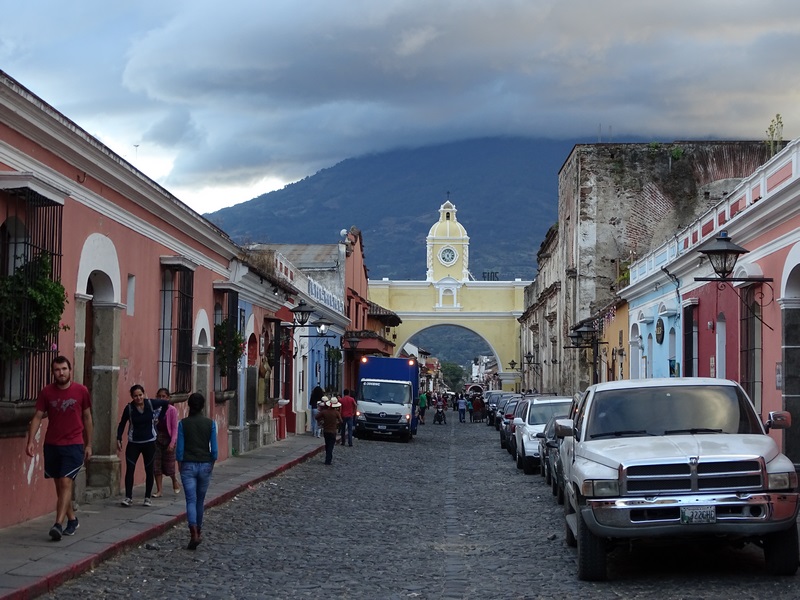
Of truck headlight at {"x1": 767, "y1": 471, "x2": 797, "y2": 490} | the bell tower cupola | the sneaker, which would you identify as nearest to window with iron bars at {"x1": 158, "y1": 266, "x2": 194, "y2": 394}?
the sneaker

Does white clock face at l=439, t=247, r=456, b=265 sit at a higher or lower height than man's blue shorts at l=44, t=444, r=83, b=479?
higher

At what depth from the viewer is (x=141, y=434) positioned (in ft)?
45.3

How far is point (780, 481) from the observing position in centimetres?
888

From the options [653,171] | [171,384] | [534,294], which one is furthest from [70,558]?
[534,294]

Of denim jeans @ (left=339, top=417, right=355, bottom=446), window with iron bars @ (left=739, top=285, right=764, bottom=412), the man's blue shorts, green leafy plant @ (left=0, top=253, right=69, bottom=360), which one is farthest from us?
denim jeans @ (left=339, top=417, right=355, bottom=446)

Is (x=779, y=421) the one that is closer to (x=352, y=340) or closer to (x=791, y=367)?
(x=791, y=367)

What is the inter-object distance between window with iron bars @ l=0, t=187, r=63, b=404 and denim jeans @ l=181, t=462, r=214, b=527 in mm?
1626

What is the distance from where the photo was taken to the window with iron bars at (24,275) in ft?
35.1

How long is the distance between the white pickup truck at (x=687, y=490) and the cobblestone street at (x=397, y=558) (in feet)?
1.16

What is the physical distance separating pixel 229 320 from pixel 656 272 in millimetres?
10226

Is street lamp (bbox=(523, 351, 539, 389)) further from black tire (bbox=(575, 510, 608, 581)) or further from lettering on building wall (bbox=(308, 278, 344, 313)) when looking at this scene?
black tire (bbox=(575, 510, 608, 581))

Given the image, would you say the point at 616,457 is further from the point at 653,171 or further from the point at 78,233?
the point at 653,171

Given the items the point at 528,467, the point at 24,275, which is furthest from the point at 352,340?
the point at 24,275

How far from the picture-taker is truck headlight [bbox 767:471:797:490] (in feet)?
29.1
